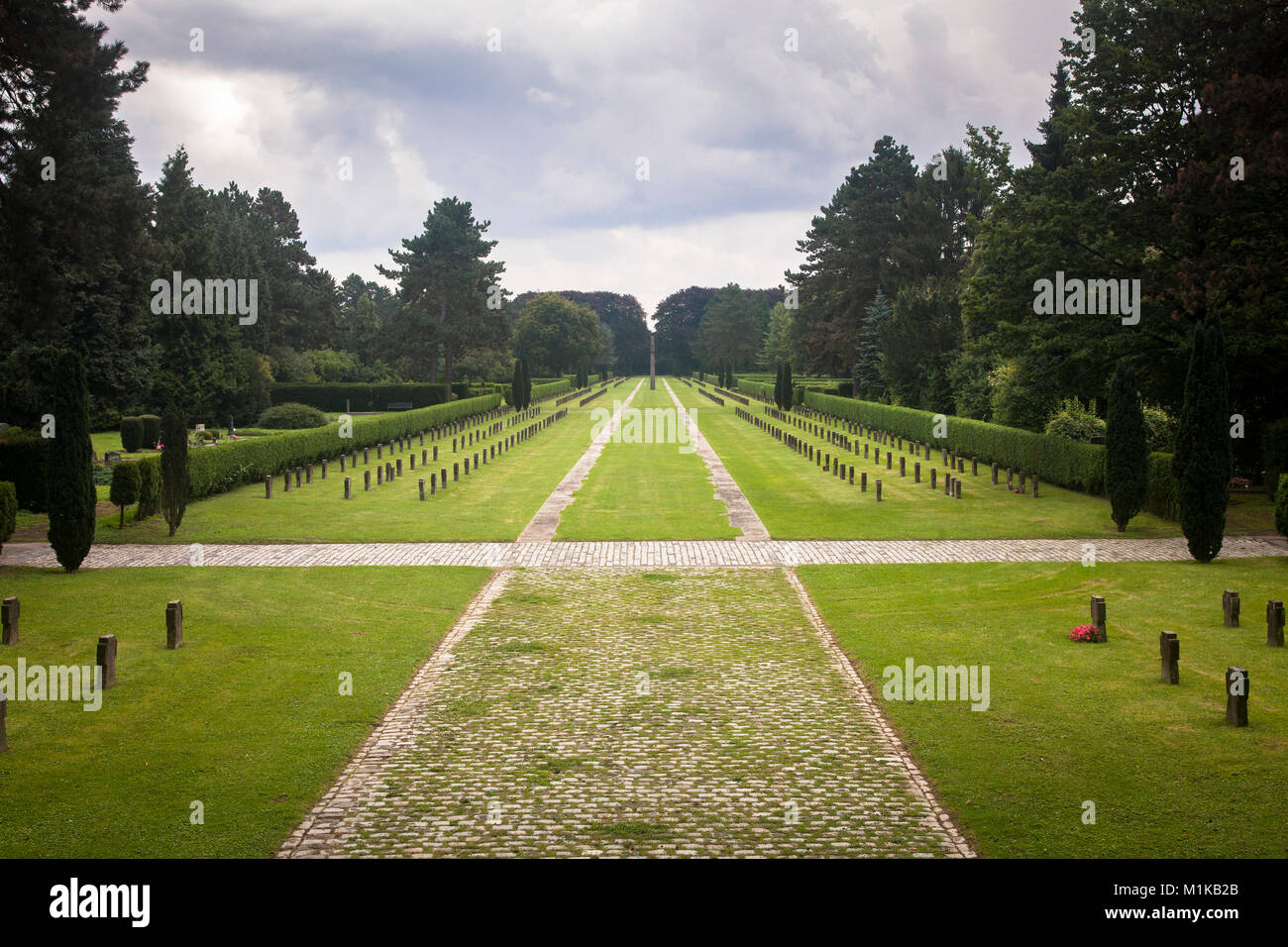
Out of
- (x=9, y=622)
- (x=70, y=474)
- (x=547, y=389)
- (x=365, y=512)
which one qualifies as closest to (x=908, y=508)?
(x=365, y=512)

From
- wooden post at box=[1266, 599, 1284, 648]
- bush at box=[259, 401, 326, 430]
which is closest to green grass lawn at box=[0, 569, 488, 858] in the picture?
wooden post at box=[1266, 599, 1284, 648]

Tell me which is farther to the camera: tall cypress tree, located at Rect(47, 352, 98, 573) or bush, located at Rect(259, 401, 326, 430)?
bush, located at Rect(259, 401, 326, 430)

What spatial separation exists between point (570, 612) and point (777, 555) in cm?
561

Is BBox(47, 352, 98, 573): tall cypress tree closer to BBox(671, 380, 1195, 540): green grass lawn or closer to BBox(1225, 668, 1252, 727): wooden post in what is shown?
BBox(671, 380, 1195, 540): green grass lawn

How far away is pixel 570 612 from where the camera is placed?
47.1ft

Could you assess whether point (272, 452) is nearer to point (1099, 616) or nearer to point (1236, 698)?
point (1099, 616)

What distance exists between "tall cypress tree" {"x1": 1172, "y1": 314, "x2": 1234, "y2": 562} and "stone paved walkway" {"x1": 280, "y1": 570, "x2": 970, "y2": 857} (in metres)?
8.52

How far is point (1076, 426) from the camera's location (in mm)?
30203

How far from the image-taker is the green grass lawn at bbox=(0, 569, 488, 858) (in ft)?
24.1

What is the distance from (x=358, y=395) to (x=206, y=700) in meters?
63.5

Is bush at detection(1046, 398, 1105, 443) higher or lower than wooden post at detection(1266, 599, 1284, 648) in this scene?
higher

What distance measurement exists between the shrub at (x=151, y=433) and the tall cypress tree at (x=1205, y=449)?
3900 cm

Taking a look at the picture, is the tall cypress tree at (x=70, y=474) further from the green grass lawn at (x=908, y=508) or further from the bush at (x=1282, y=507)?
the green grass lawn at (x=908, y=508)
